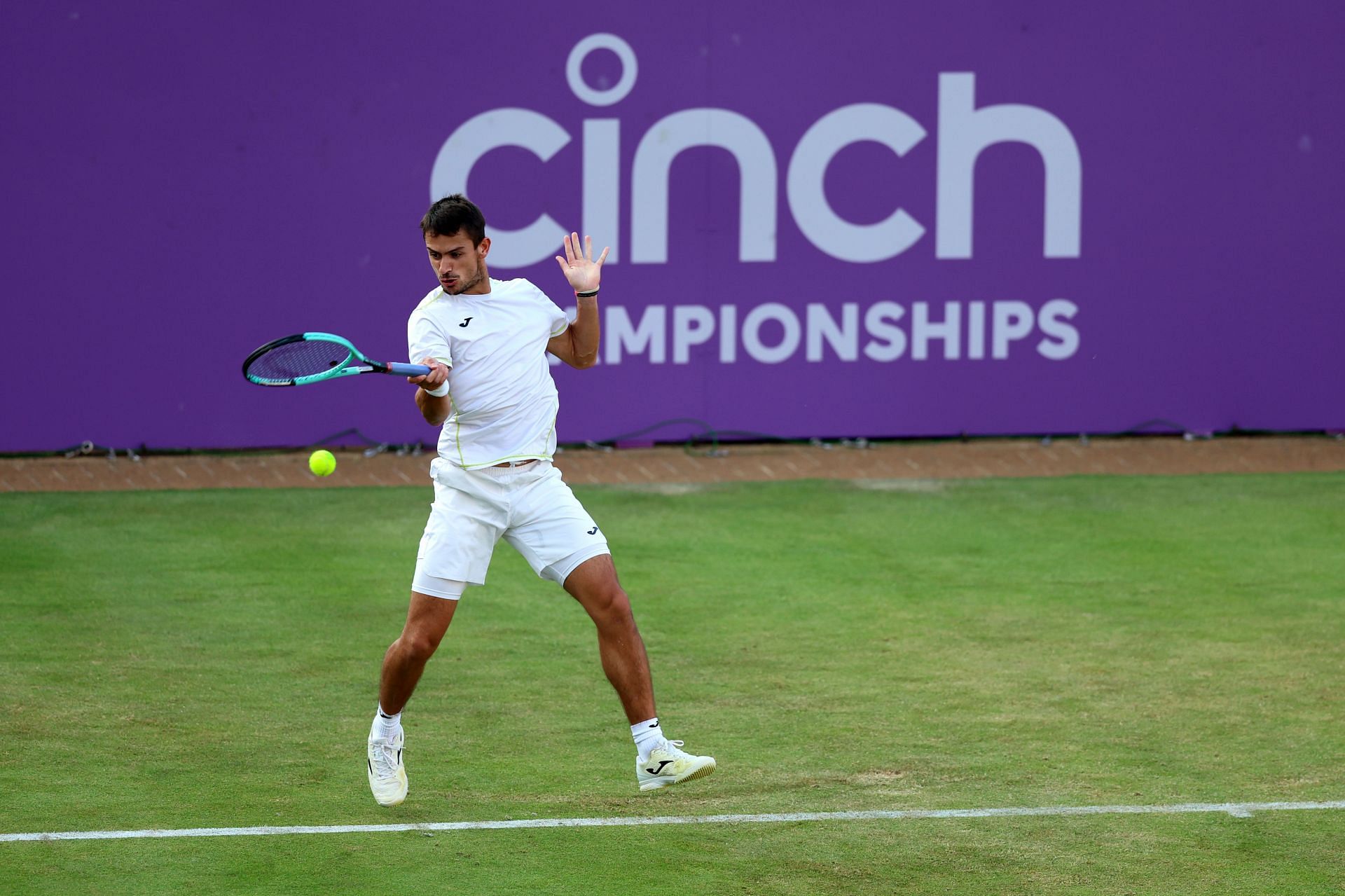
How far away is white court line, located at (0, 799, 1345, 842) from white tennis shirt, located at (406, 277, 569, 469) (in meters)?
1.13

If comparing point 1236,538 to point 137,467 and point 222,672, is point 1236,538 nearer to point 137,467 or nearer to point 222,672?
point 222,672

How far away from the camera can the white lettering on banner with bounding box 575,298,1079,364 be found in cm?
1200

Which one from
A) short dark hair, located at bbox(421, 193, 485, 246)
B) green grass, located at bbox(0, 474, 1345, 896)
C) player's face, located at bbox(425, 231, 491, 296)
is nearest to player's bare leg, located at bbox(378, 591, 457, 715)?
green grass, located at bbox(0, 474, 1345, 896)

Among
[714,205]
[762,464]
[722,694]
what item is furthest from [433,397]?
[714,205]

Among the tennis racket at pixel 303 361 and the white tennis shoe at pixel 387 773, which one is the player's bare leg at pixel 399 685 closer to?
the white tennis shoe at pixel 387 773

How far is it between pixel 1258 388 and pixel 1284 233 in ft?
3.57

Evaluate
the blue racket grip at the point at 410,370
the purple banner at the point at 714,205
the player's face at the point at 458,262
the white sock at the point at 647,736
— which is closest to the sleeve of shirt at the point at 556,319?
the player's face at the point at 458,262

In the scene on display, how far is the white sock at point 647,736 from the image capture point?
553cm

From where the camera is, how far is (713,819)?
5.55 meters

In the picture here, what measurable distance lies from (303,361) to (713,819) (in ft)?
6.61

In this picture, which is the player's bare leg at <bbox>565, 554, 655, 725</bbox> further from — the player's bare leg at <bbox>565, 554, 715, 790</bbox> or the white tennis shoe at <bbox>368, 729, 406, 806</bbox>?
the white tennis shoe at <bbox>368, 729, 406, 806</bbox>

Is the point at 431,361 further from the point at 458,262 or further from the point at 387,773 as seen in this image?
the point at 387,773

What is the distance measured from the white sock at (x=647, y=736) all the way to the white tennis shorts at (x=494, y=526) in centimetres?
54

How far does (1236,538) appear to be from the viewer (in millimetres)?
9773
